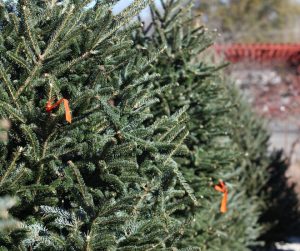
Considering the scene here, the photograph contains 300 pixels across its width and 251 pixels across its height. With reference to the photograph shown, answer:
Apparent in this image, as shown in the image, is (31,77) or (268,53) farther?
(268,53)

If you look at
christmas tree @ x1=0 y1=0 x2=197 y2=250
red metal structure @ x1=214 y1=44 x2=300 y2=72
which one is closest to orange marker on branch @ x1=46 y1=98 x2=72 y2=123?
christmas tree @ x1=0 y1=0 x2=197 y2=250

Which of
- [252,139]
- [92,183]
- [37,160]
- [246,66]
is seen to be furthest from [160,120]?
[246,66]

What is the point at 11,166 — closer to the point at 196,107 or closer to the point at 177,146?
the point at 177,146

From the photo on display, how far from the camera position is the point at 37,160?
255 centimetres

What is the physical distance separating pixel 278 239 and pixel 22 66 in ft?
15.4

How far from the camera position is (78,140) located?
8.84 ft

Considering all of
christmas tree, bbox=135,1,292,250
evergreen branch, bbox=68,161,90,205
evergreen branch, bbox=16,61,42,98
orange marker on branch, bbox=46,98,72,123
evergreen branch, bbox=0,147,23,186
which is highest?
evergreen branch, bbox=16,61,42,98

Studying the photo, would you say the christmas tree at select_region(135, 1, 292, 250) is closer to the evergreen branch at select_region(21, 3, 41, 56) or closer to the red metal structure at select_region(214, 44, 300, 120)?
the evergreen branch at select_region(21, 3, 41, 56)

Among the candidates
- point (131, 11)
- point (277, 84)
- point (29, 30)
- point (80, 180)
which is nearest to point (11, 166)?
point (80, 180)

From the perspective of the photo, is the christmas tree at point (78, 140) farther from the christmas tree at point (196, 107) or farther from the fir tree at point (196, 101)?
the fir tree at point (196, 101)

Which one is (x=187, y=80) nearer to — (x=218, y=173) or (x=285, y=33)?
(x=218, y=173)

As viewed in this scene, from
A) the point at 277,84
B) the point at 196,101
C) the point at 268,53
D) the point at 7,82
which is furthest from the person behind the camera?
the point at 277,84

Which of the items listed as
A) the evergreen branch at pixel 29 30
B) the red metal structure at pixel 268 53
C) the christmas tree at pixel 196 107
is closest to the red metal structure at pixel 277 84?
the red metal structure at pixel 268 53

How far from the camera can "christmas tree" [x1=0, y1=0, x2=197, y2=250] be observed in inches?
99.7
